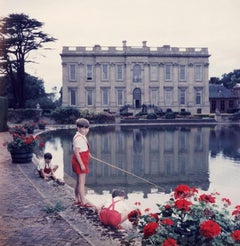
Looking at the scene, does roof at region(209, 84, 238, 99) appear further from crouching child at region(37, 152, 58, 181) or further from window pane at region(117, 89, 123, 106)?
crouching child at region(37, 152, 58, 181)

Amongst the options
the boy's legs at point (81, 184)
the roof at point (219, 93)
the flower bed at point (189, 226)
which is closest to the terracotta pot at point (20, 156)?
the boy's legs at point (81, 184)

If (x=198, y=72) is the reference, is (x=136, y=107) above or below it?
below

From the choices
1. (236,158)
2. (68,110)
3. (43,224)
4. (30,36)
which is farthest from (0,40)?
(43,224)

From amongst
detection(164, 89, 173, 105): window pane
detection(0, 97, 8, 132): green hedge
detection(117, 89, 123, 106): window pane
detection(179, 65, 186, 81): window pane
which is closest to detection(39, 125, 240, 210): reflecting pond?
detection(0, 97, 8, 132): green hedge

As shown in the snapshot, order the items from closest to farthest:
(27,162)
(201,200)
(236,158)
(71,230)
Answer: (201,200)
(71,230)
(27,162)
(236,158)

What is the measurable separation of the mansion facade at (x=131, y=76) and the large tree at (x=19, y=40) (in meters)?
Answer: 9.42

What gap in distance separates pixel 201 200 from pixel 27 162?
896 cm

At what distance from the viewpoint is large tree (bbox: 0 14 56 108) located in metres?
35.9

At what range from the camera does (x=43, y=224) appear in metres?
5.54

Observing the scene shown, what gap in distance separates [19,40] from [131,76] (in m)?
17.0

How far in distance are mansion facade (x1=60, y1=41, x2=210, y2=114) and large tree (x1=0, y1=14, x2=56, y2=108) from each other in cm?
942

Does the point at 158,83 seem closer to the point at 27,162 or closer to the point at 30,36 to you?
the point at 30,36

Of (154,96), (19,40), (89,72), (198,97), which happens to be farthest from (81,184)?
(198,97)

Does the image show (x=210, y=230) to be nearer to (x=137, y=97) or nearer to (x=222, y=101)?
(x=137, y=97)
